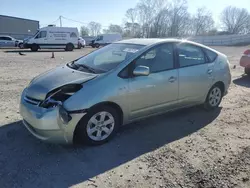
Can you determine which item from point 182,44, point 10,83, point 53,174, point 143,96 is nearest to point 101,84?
point 143,96

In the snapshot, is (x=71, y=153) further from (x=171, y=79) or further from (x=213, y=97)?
(x=213, y=97)

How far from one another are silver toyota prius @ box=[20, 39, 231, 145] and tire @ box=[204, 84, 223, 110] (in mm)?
121

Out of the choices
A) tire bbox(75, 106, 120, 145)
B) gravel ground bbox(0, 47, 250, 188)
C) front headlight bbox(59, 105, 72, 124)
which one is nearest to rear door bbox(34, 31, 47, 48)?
gravel ground bbox(0, 47, 250, 188)

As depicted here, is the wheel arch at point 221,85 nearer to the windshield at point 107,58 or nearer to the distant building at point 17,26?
the windshield at point 107,58

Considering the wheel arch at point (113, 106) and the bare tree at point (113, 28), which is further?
the bare tree at point (113, 28)

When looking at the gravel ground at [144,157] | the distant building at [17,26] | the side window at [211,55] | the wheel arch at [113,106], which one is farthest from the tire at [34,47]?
the distant building at [17,26]

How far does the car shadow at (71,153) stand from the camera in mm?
2819

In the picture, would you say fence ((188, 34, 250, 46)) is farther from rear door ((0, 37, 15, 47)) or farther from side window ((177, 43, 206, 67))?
side window ((177, 43, 206, 67))

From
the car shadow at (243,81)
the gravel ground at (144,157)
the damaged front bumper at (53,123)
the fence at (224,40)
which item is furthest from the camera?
the fence at (224,40)

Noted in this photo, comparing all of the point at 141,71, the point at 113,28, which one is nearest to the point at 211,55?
the point at 141,71

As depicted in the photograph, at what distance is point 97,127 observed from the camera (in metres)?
3.52

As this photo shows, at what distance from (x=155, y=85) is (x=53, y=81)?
1654 millimetres

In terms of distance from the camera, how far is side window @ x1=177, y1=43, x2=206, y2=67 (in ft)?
14.6

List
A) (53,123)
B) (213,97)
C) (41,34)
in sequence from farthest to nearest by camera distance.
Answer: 1. (41,34)
2. (213,97)
3. (53,123)
